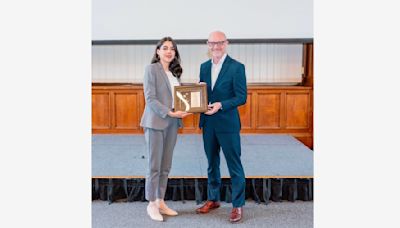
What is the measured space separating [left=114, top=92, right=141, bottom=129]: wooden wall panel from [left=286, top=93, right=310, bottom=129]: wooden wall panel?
2324mm

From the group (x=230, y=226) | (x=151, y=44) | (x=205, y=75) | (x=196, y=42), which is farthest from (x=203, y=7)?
(x=230, y=226)

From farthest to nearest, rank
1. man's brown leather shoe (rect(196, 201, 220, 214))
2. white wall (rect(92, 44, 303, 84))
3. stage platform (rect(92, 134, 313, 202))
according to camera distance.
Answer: white wall (rect(92, 44, 303, 84)) → stage platform (rect(92, 134, 313, 202)) → man's brown leather shoe (rect(196, 201, 220, 214))

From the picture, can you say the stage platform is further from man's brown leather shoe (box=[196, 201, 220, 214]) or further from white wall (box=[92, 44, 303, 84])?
white wall (box=[92, 44, 303, 84])

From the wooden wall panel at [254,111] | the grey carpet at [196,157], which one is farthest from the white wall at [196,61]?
the grey carpet at [196,157]

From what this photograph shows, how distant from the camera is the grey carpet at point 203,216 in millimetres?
3435

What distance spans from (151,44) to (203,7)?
95 centimetres

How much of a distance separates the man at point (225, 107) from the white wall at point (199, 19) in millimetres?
3252

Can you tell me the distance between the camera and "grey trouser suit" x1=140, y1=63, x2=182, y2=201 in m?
3.24

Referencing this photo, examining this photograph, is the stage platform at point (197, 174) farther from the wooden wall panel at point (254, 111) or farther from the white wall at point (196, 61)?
the white wall at point (196, 61)

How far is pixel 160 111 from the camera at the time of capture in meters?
3.22

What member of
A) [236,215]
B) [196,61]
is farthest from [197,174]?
[196,61]

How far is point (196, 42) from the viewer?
648 cm

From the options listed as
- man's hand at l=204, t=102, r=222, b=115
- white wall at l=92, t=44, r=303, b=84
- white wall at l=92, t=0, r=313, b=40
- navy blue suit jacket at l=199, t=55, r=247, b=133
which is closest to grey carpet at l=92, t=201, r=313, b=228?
navy blue suit jacket at l=199, t=55, r=247, b=133

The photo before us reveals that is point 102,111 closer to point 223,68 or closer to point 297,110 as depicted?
point 297,110
